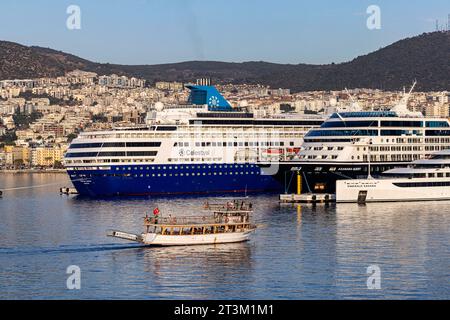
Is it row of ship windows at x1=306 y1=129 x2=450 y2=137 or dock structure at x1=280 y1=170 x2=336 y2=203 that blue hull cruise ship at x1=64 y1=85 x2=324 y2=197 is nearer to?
row of ship windows at x1=306 y1=129 x2=450 y2=137

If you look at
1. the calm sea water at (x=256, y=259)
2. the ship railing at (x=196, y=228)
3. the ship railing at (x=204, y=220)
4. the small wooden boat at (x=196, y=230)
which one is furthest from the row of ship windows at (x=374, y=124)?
the ship railing at (x=196, y=228)

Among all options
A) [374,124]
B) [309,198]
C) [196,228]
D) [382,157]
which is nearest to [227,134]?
[374,124]

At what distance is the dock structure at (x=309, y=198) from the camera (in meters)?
68.9

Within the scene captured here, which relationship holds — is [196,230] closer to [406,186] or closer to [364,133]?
[406,186]

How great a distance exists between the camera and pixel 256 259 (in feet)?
143

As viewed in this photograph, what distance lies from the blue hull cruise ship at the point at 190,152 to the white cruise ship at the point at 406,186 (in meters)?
14.7

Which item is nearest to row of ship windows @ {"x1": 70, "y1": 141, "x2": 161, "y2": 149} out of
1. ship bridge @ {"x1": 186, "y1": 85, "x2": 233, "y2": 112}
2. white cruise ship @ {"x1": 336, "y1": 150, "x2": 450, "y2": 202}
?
ship bridge @ {"x1": 186, "y1": 85, "x2": 233, "y2": 112}

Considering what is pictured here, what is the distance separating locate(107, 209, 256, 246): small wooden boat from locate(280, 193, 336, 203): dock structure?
66.5 feet

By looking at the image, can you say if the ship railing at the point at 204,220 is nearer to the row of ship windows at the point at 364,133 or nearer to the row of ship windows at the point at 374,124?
the row of ship windows at the point at 364,133

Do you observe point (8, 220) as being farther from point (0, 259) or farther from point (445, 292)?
point (445, 292)

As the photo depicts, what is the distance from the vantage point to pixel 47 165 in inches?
7500
